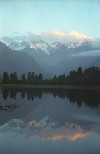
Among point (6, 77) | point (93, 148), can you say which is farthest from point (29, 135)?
point (6, 77)

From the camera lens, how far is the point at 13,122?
40.6 metres

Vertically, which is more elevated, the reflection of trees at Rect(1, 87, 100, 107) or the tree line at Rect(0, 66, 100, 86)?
the tree line at Rect(0, 66, 100, 86)

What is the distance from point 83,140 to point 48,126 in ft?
30.2

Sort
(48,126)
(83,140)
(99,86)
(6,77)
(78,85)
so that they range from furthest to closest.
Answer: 1. (6,77)
2. (78,85)
3. (99,86)
4. (48,126)
5. (83,140)

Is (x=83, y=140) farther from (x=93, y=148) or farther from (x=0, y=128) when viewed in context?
(x=0, y=128)

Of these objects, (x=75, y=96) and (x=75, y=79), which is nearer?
(x=75, y=96)

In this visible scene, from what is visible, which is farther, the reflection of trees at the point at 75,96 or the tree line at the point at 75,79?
the tree line at the point at 75,79

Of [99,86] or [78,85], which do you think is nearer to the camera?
[99,86]

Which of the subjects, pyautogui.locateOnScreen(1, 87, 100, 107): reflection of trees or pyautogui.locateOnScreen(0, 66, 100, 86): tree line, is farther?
pyautogui.locateOnScreen(0, 66, 100, 86): tree line

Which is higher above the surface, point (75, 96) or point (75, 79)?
point (75, 79)

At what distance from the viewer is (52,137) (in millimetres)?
31062

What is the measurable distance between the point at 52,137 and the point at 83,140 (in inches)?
121

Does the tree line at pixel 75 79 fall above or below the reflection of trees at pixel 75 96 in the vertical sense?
above

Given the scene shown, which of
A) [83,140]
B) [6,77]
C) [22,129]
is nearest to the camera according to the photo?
[83,140]
